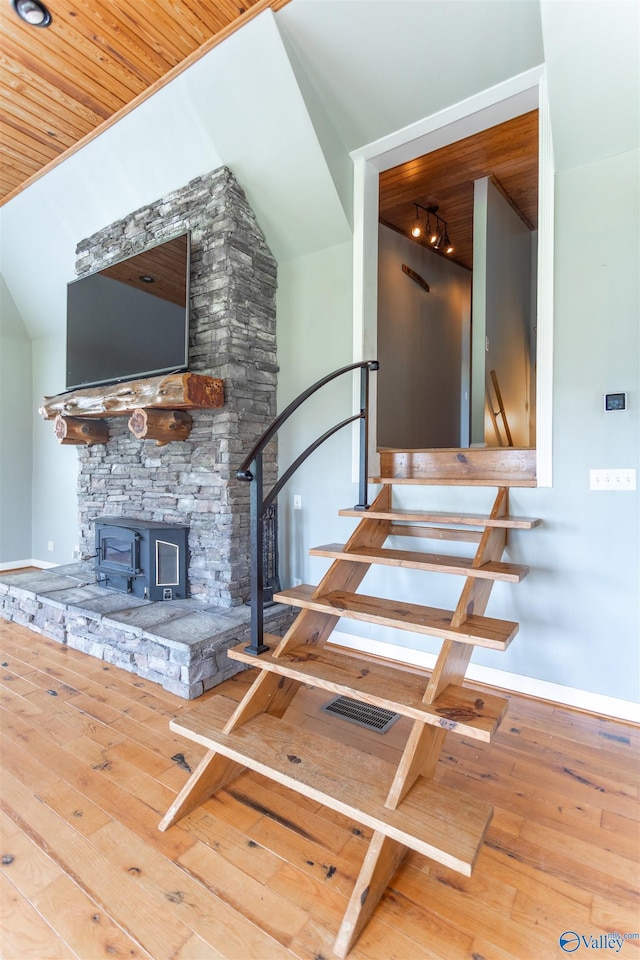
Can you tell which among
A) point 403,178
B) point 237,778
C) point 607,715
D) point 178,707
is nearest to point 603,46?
point 403,178

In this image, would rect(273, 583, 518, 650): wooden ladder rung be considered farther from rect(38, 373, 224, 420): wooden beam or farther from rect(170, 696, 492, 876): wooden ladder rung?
rect(38, 373, 224, 420): wooden beam

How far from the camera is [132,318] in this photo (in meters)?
3.40

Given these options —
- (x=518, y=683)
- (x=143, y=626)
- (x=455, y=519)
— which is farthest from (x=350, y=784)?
(x=143, y=626)

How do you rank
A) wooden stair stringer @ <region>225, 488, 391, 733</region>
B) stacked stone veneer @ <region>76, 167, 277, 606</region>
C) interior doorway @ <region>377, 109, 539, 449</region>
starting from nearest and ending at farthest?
wooden stair stringer @ <region>225, 488, 391, 733</region>
stacked stone veneer @ <region>76, 167, 277, 606</region>
interior doorway @ <region>377, 109, 539, 449</region>

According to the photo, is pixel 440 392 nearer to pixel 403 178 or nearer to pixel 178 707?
pixel 403 178

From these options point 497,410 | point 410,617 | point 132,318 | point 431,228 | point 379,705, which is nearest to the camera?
point 379,705

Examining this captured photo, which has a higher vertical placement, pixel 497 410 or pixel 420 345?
pixel 420 345

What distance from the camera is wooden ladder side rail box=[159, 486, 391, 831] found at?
Result: 5.30 feet

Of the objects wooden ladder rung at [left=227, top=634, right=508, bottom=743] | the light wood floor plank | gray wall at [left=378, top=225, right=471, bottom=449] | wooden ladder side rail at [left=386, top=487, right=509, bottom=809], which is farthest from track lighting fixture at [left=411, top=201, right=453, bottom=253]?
the light wood floor plank

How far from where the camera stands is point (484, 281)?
386 centimetres

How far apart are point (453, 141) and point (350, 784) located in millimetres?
3376

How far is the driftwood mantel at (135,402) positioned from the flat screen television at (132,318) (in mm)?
167

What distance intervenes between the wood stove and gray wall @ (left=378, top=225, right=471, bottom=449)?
2.09 metres

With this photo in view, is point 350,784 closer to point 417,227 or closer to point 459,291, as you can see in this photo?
point 417,227
